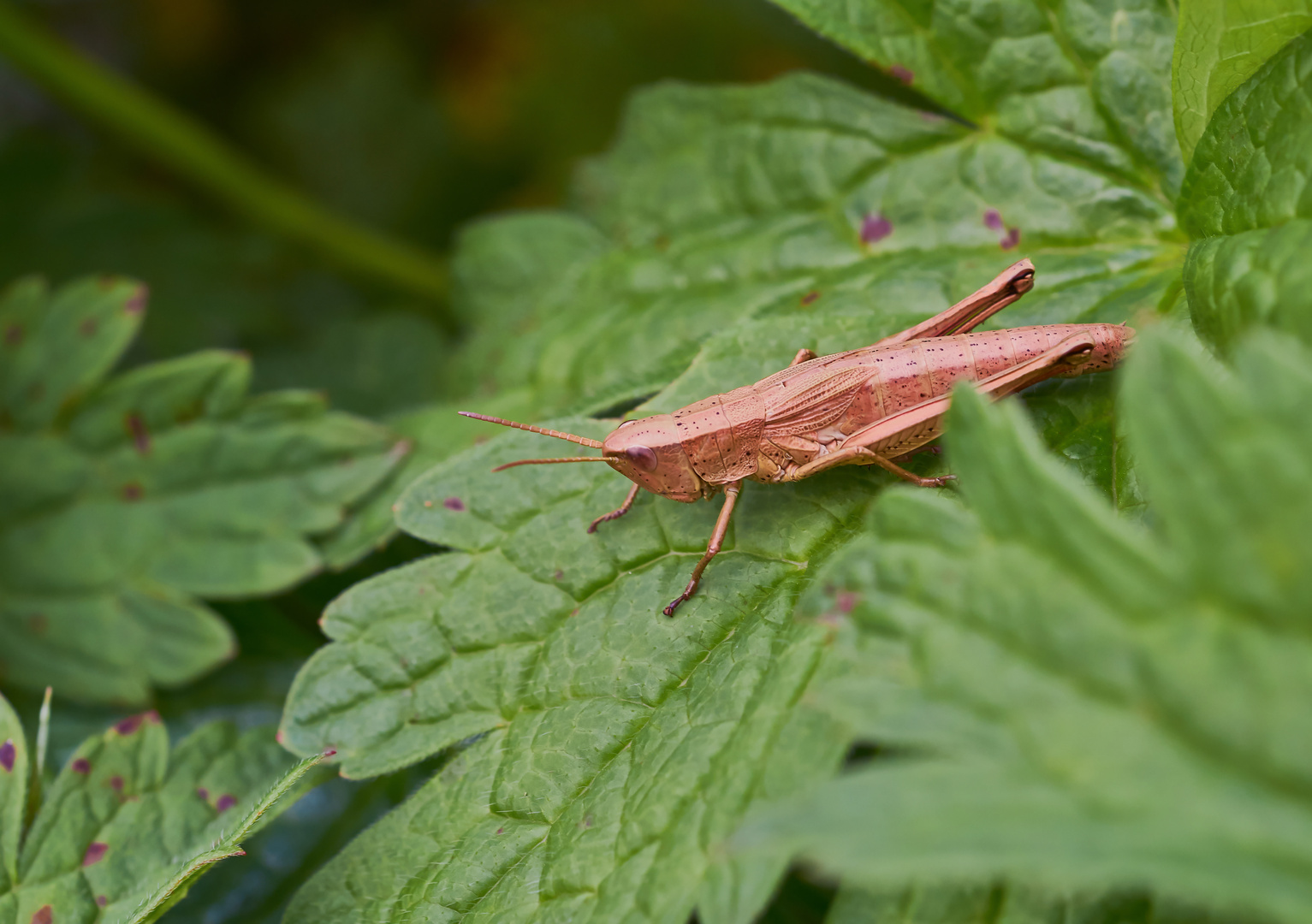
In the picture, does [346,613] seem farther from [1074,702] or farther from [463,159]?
[463,159]

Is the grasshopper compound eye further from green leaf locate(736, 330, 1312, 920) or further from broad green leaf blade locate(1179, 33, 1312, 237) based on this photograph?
broad green leaf blade locate(1179, 33, 1312, 237)

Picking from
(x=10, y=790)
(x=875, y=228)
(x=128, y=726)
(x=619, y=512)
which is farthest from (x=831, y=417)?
(x=10, y=790)

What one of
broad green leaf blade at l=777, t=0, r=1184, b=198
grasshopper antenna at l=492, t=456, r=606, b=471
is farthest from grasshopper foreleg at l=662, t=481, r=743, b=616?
broad green leaf blade at l=777, t=0, r=1184, b=198

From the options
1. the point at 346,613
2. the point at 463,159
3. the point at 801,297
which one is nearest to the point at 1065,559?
the point at 801,297

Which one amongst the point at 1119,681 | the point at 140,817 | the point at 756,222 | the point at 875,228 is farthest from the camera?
the point at 756,222

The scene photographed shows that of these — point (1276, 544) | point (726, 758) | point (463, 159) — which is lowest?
point (726, 758)

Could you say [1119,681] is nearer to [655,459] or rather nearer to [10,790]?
[655,459]

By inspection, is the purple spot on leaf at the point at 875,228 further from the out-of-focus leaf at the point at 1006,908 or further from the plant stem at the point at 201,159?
the plant stem at the point at 201,159

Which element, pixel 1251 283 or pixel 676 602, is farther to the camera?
pixel 676 602
